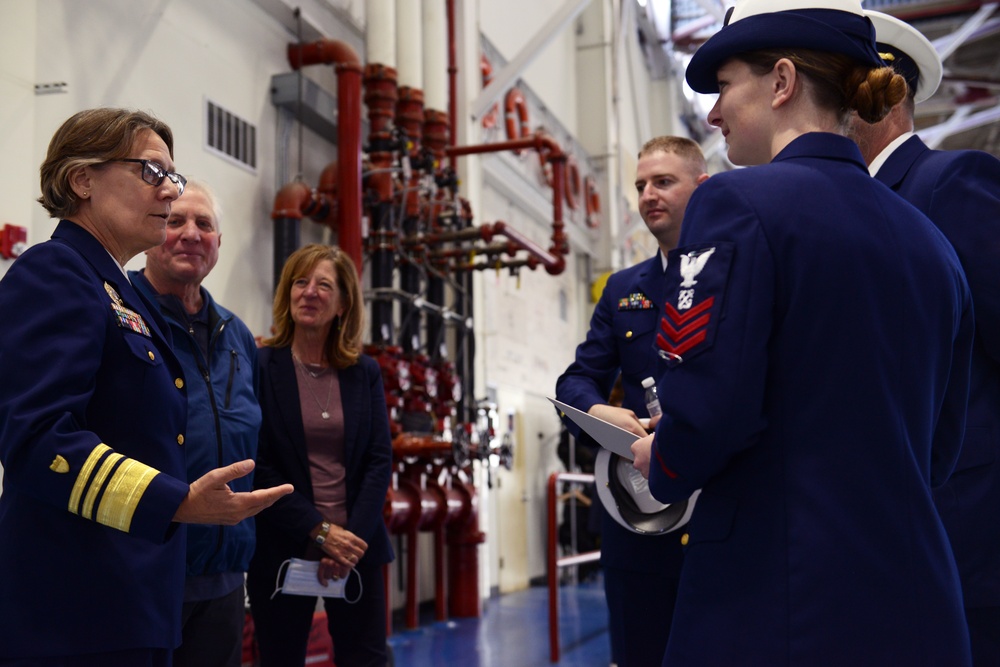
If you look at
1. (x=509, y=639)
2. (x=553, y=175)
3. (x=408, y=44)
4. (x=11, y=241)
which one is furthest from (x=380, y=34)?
(x=509, y=639)

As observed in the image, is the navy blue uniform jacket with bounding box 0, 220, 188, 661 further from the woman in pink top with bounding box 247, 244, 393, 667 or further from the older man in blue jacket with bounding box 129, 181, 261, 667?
the woman in pink top with bounding box 247, 244, 393, 667

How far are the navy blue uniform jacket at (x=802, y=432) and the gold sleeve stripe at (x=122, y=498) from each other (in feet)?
2.45

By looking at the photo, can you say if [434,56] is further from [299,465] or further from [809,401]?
[809,401]

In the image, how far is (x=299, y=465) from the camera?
2.88 meters

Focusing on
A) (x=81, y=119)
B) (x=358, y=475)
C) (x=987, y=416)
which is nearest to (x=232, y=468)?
(x=81, y=119)

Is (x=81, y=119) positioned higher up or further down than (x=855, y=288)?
higher up

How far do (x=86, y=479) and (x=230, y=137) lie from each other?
411cm

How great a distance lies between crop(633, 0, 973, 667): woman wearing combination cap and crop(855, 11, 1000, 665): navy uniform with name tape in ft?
1.59

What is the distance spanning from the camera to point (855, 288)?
4.20 ft

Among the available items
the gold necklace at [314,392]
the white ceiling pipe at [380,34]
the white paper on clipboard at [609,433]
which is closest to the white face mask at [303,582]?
the gold necklace at [314,392]

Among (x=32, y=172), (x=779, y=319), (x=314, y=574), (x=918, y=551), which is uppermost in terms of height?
(x=32, y=172)

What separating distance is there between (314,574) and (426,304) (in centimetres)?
375

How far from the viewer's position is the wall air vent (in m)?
5.10

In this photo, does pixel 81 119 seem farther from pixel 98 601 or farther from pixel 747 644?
pixel 747 644
